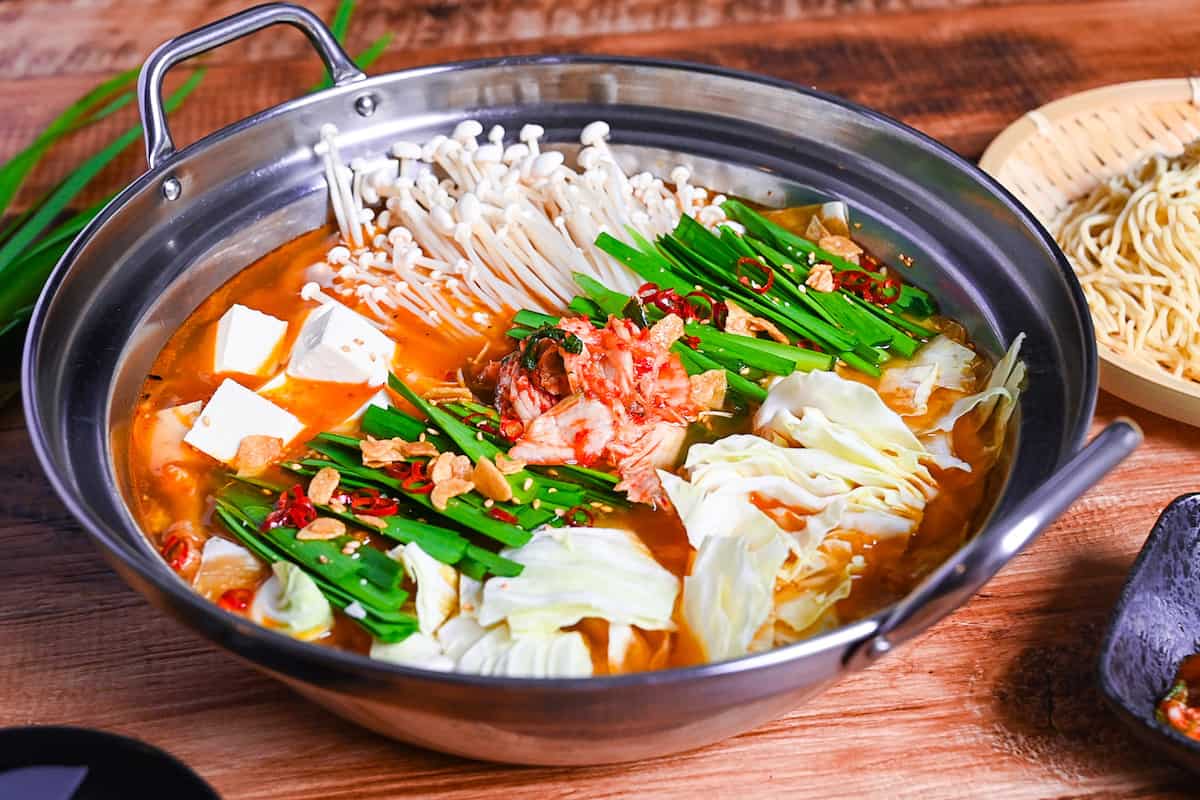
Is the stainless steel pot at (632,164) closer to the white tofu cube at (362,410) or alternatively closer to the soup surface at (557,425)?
the soup surface at (557,425)

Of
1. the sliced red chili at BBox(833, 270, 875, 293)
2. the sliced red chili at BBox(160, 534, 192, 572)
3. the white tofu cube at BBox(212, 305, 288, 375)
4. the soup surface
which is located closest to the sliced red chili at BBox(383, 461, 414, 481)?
the soup surface

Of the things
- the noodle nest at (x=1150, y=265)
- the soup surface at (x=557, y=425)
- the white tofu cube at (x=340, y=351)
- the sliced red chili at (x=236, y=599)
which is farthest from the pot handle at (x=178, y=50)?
the noodle nest at (x=1150, y=265)

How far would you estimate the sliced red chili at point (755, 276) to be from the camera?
264 cm

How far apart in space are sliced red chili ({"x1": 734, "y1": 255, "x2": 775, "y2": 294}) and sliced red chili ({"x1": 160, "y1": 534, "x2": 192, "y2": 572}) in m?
1.35

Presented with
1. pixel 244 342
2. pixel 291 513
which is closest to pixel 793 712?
pixel 291 513

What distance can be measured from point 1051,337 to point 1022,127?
118cm

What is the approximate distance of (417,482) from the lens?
7.24ft

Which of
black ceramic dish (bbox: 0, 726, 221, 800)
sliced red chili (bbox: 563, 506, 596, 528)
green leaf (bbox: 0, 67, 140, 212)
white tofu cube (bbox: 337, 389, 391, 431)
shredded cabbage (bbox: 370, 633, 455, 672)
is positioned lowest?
black ceramic dish (bbox: 0, 726, 221, 800)

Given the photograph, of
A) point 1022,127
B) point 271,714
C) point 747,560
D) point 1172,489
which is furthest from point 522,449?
point 1022,127

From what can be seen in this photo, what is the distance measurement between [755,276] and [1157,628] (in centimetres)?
114

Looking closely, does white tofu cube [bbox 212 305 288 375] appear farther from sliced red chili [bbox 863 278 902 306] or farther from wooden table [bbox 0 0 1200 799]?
sliced red chili [bbox 863 278 902 306]

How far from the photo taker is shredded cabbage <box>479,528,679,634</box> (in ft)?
6.40

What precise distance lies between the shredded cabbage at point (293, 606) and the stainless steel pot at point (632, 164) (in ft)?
0.66

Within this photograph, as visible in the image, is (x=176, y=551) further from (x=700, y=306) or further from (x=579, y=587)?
(x=700, y=306)
